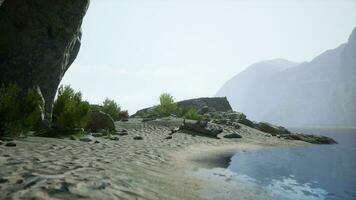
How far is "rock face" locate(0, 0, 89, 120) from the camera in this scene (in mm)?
13180

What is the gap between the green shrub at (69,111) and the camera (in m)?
14.8

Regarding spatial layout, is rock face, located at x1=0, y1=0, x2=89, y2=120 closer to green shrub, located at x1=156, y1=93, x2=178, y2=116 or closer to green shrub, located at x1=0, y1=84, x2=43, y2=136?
green shrub, located at x1=0, y1=84, x2=43, y2=136

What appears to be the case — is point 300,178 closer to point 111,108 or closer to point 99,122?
point 99,122

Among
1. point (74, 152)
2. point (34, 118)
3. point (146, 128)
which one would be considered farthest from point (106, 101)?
point (74, 152)

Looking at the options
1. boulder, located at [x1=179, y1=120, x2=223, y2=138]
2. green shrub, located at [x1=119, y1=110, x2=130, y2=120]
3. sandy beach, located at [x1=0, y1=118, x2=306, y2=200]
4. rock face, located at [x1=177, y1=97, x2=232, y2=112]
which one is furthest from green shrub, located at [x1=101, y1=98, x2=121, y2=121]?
rock face, located at [x1=177, y1=97, x2=232, y2=112]

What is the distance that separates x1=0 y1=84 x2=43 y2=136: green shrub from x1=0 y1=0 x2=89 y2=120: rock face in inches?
67.3

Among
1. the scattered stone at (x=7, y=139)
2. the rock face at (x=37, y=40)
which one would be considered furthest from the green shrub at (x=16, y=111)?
the rock face at (x=37, y=40)

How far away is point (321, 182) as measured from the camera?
9.79m

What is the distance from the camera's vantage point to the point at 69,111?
48.2 feet

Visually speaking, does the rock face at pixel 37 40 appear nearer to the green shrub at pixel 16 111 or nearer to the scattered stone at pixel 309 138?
the green shrub at pixel 16 111

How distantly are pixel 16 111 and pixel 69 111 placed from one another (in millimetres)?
3689

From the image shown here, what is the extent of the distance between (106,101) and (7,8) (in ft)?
40.5

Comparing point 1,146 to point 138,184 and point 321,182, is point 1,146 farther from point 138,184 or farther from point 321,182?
point 321,182

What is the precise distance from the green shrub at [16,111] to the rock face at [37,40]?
1709 mm
